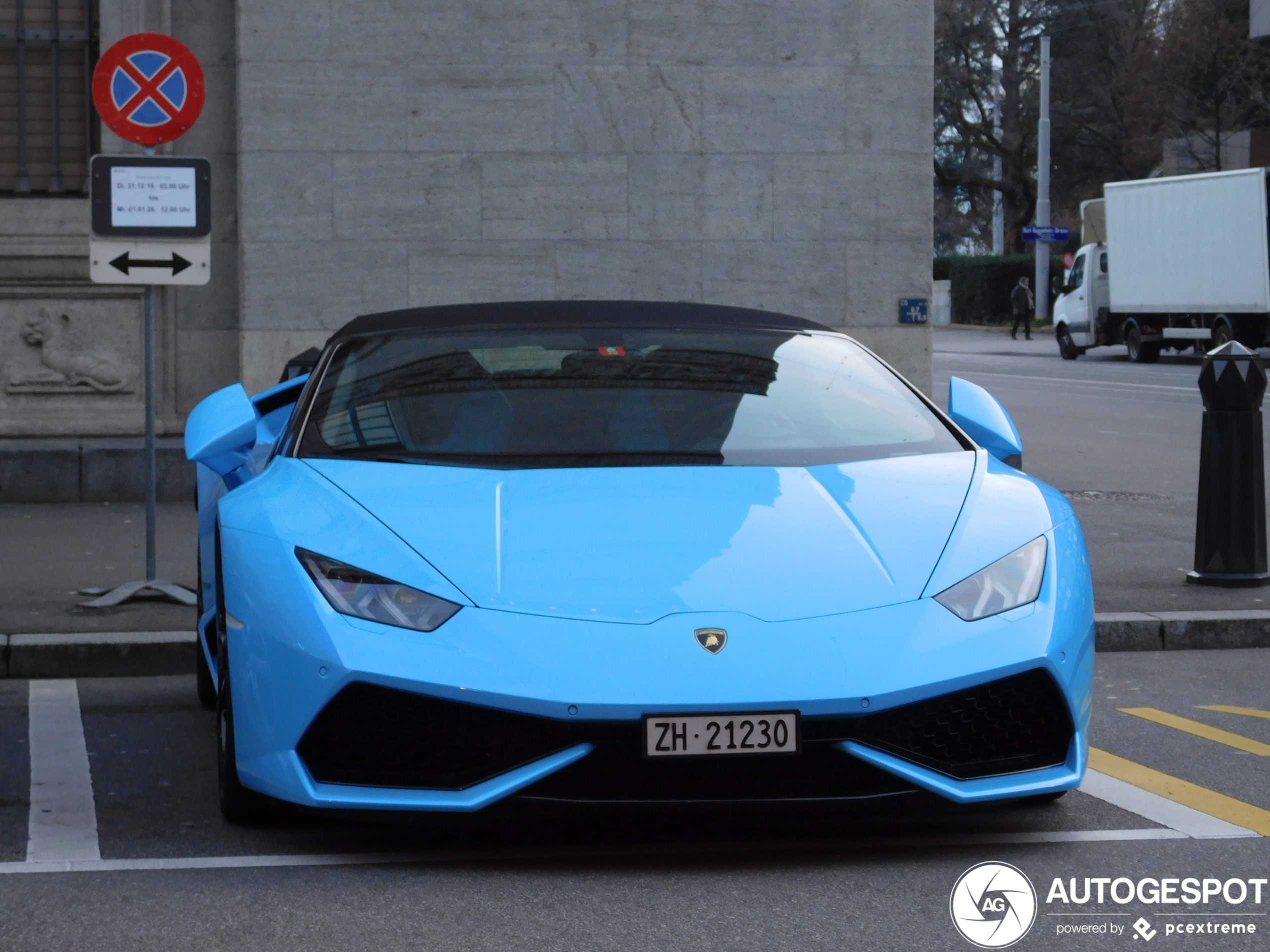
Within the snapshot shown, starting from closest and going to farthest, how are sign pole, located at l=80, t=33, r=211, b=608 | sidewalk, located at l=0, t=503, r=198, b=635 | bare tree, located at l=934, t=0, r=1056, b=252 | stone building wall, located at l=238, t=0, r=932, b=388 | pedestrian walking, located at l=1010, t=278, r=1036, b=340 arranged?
sidewalk, located at l=0, t=503, r=198, b=635, sign pole, located at l=80, t=33, r=211, b=608, stone building wall, located at l=238, t=0, r=932, b=388, pedestrian walking, located at l=1010, t=278, r=1036, b=340, bare tree, located at l=934, t=0, r=1056, b=252

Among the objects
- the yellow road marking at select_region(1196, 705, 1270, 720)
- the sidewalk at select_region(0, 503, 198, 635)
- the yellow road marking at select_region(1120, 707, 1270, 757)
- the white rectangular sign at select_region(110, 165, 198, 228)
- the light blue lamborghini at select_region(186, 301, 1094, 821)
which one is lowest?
the yellow road marking at select_region(1196, 705, 1270, 720)

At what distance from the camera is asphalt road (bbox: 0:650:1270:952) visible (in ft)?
11.7

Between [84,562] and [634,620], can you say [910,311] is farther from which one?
[634,620]

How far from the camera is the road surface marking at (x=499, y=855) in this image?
4094mm

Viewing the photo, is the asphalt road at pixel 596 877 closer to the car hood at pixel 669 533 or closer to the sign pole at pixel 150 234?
the car hood at pixel 669 533

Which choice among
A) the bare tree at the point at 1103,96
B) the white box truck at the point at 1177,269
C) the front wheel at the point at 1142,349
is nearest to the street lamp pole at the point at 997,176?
the bare tree at the point at 1103,96

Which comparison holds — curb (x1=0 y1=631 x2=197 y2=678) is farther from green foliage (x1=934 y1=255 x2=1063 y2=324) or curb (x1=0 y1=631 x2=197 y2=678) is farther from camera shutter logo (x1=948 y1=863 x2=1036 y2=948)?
green foliage (x1=934 y1=255 x2=1063 y2=324)

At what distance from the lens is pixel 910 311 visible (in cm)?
1295

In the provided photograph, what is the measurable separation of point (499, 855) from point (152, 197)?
449 centimetres

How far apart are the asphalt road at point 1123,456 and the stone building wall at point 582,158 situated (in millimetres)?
1931

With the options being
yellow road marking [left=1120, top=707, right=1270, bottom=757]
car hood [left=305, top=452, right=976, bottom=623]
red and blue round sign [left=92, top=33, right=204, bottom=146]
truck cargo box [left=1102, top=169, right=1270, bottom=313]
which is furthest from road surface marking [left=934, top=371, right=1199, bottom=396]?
car hood [left=305, top=452, right=976, bottom=623]

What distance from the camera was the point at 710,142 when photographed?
12641mm

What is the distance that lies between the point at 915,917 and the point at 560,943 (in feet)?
2.39

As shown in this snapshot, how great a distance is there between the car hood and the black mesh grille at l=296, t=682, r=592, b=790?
25 cm
